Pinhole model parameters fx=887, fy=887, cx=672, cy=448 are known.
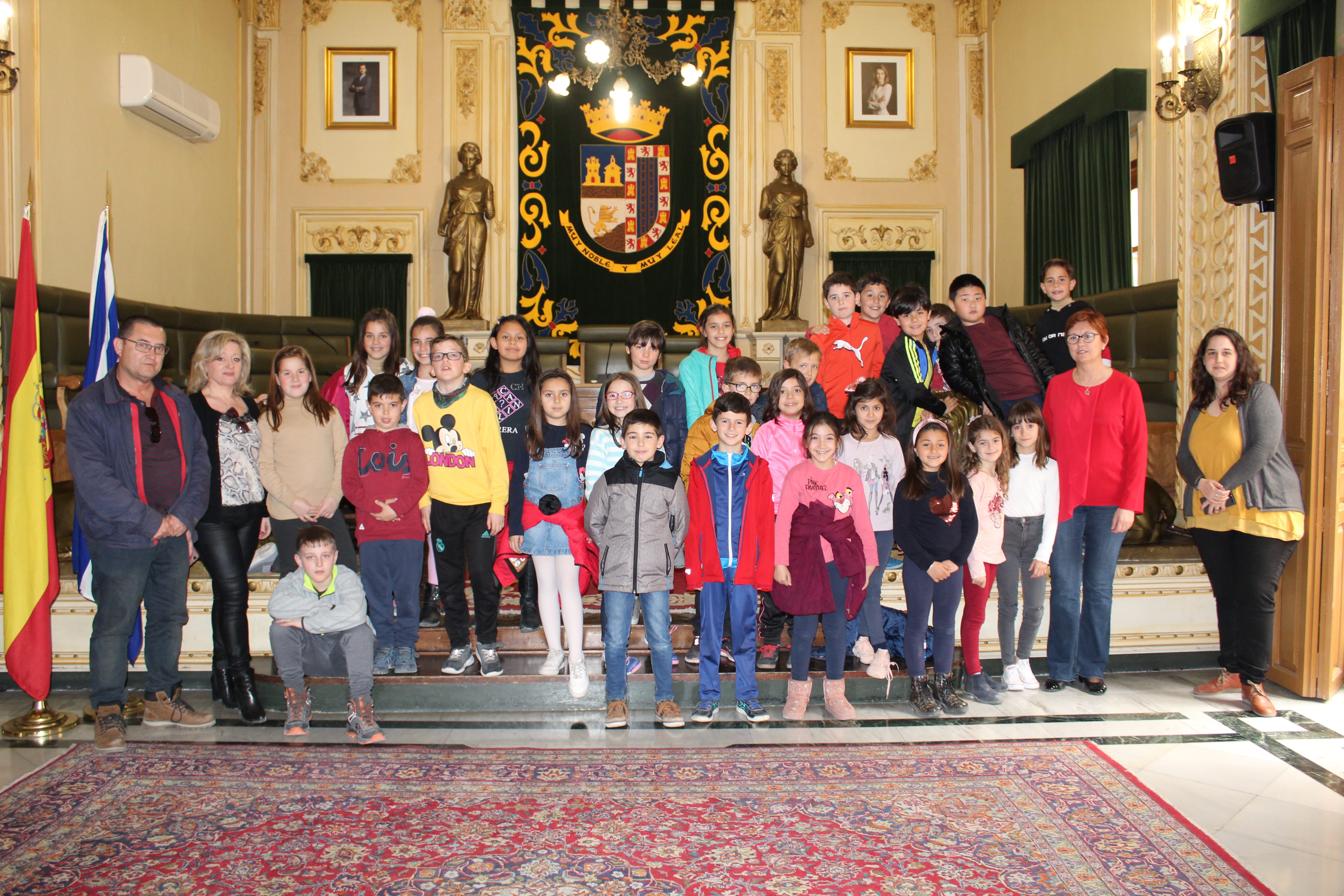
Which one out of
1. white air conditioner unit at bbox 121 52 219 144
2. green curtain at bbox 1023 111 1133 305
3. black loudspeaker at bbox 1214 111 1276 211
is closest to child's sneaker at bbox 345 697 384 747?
black loudspeaker at bbox 1214 111 1276 211

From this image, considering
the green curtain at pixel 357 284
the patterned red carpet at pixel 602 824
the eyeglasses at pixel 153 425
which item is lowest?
the patterned red carpet at pixel 602 824

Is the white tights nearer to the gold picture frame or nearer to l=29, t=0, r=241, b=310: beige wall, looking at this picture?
l=29, t=0, r=241, b=310: beige wall

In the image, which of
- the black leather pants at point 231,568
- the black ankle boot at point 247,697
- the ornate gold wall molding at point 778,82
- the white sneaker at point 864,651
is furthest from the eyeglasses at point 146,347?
the ornate gold wall molding at point 778,82

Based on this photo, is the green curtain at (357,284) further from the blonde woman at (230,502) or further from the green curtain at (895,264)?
the blonde woman at (230,502)

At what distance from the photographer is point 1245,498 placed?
351 cm

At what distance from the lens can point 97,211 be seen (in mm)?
6355

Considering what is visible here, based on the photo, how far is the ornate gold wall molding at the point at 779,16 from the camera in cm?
898

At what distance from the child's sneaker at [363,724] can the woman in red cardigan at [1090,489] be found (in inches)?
106

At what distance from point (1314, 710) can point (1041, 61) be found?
6272 mm

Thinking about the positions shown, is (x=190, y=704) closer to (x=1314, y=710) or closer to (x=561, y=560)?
(x=561, y=560)

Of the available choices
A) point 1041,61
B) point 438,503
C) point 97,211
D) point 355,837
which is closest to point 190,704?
point 438,503

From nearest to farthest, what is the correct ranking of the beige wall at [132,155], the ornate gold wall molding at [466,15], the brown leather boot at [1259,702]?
1. the brown leather boot at [1259,702]
2. the beige wall at [132,155]
3. the ornate gold wall molding at [466,15]

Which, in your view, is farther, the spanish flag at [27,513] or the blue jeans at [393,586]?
the blue jeans at [393,586]

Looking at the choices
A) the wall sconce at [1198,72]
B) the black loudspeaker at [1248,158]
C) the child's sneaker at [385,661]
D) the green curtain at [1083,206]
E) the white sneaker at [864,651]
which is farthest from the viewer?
the green curtain at [1083,206]
